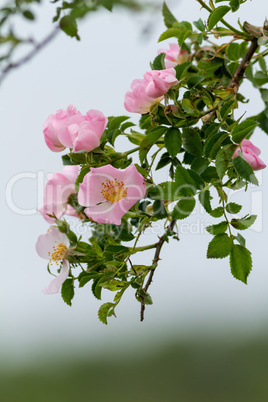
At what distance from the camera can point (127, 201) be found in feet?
2.18

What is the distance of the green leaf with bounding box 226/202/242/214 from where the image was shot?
667 mm

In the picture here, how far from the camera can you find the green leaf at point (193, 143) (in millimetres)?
680

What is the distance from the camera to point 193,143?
0.68 m

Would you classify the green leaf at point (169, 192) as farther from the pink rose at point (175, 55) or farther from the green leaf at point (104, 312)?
the pink rose at point (175, 55)

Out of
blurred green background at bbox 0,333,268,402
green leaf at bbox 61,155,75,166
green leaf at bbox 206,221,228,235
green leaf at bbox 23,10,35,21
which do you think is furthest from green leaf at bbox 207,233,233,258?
blurred green background at bbox 0,333,268,402

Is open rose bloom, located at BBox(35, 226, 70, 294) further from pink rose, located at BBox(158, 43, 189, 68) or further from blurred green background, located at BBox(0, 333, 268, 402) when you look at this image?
blurred green background, located at BBox(0, 333, 268, 402)

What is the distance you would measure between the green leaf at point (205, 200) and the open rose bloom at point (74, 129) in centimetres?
13

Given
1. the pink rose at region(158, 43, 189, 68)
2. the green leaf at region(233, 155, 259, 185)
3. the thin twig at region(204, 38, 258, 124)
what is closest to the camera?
the green leaf at region(233, 155, 259, 185)

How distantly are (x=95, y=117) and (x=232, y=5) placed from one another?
9.3 inches

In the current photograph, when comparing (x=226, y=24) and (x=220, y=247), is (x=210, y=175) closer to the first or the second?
(x=220, y=247)

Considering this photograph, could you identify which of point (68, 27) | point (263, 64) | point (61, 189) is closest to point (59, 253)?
point (61, 189)

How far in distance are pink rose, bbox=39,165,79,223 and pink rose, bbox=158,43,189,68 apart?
0.83 ft

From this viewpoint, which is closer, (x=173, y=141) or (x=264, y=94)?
(x=173, y=141)

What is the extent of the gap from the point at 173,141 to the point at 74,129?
0.12m
